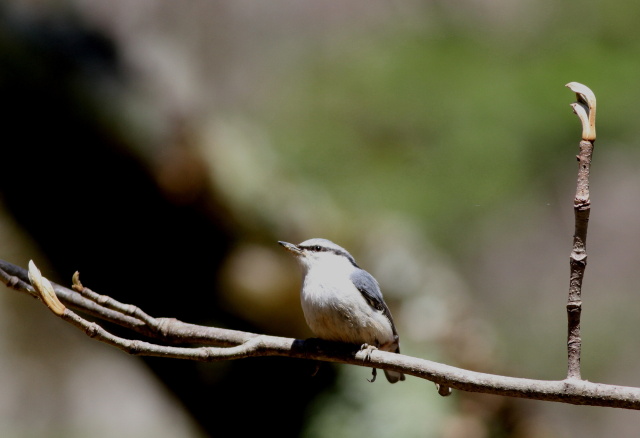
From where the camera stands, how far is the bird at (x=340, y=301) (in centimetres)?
273

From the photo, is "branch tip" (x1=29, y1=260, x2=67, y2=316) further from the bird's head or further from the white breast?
the bird's head

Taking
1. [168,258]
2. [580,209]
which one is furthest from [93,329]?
[168,258]

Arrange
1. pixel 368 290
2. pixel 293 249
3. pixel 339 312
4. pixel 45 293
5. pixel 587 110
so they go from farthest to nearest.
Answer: pixel 293 249
pixel 368 290
pixel 339 312
pixel 45 293
pixel 587 110

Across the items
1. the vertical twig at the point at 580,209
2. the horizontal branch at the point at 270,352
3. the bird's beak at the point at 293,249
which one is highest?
the bird's beak at the point at 293,249

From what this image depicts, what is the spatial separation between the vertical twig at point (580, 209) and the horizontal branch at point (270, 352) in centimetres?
7

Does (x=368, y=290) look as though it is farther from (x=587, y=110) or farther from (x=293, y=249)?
(x=587, y=110)

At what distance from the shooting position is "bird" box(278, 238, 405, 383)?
2734 mm

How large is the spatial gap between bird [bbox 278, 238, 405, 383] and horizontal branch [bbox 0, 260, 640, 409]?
0.72ft

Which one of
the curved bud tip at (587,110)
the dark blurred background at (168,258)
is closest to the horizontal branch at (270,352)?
the curved bud tip at (587,110)

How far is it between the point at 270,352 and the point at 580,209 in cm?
92

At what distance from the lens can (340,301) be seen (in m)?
2.79

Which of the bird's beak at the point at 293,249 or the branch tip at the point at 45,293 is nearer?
the branch tip at the point at 45,293

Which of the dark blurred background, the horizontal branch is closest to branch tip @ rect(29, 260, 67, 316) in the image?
the horizontal branch

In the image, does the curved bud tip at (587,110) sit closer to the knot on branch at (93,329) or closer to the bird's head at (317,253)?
the knot on branch at (93,329)
